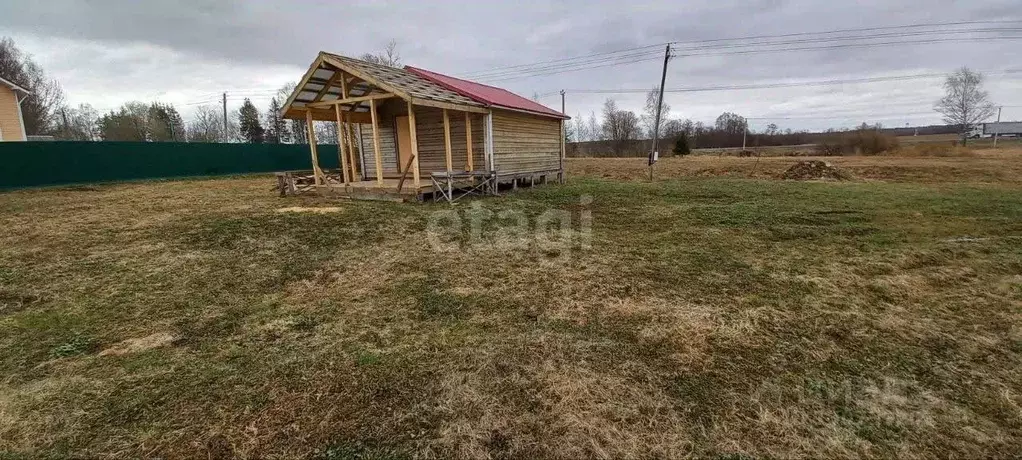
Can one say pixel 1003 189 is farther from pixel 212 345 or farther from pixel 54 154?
pixel 54 154

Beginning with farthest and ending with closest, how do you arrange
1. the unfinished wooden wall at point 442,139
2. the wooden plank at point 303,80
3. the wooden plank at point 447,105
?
1. the unfinished wooden wall at point 442,139
2. the wooden plank at point 303,80
3. the wooden plank at point 447,105

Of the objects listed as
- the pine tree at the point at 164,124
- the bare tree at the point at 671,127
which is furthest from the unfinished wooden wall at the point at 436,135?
the bare tree at the point at 671,127

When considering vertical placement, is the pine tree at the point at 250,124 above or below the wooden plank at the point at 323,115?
above

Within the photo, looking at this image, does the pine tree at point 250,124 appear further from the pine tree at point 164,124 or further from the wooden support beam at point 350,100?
the wooden support beam at point 350,100

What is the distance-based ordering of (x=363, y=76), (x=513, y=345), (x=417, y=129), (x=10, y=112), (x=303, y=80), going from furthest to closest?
(x=10, y=112), (x=417, y=129), (x=303, y=80), (x=363, y=76), (x=513, y=345)

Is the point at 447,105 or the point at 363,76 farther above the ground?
the point at 363,76

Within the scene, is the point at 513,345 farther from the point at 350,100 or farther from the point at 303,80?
the point at 303,80

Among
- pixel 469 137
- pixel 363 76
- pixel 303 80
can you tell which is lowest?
pixel 469 137

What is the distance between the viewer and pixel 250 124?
4353cm

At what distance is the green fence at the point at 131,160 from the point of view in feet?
43.8

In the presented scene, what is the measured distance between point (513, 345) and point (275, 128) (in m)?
49.5

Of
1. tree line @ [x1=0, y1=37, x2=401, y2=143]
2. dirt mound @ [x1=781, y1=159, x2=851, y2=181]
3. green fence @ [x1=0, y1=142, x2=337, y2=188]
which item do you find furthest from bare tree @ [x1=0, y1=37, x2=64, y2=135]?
dirt mound @ [x1=781, y1=159, x2=851, y2=181]

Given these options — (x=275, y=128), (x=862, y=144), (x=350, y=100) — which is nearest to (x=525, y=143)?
(x=350, y=100)

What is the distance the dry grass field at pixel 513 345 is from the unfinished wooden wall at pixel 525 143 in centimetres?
599
